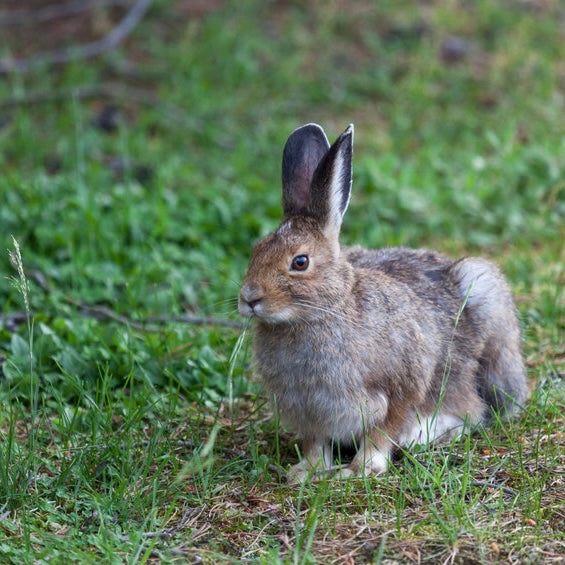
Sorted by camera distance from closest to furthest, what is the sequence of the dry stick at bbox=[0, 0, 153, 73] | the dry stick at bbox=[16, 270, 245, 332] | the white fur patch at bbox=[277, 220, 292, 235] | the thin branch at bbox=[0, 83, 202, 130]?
the white fur patch at bbox=[277, 220, 292, 235]
the dry stick at bbox=[16, 270, 245, 332]
the thin branch at bbox=[0, 83, 202, 130]
the dry stick at bbox=[0, 0, 153, 73]

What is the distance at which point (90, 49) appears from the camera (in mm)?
10344

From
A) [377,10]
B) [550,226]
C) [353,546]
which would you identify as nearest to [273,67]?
[377,10]

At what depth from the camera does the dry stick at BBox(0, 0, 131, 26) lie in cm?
1081

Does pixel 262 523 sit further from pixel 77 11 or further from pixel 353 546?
pixel 77 11

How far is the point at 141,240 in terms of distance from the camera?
22.2 feet

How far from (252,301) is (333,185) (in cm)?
63

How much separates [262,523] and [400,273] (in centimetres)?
153

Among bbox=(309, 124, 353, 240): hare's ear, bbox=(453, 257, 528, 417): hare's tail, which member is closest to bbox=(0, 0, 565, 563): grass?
bbox=(453, 257, 528, 417): hare's tail

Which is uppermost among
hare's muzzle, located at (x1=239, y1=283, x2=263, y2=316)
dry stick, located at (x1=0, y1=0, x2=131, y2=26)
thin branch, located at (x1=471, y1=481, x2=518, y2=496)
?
dry stick, located at (x1=0, y1=0, x2=131, y2=26)

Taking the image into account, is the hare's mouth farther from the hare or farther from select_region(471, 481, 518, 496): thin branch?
select_region(471, 481, 518, 496): thin branch

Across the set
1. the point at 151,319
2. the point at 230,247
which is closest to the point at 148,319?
the point at 151,319

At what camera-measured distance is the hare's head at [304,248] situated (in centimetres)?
423

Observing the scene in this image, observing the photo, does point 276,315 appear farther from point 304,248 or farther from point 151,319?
point 151,319

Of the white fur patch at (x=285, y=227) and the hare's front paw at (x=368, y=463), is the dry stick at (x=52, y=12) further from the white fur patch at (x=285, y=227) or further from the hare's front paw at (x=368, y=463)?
the hare's front paw at (x=368, y=463)
